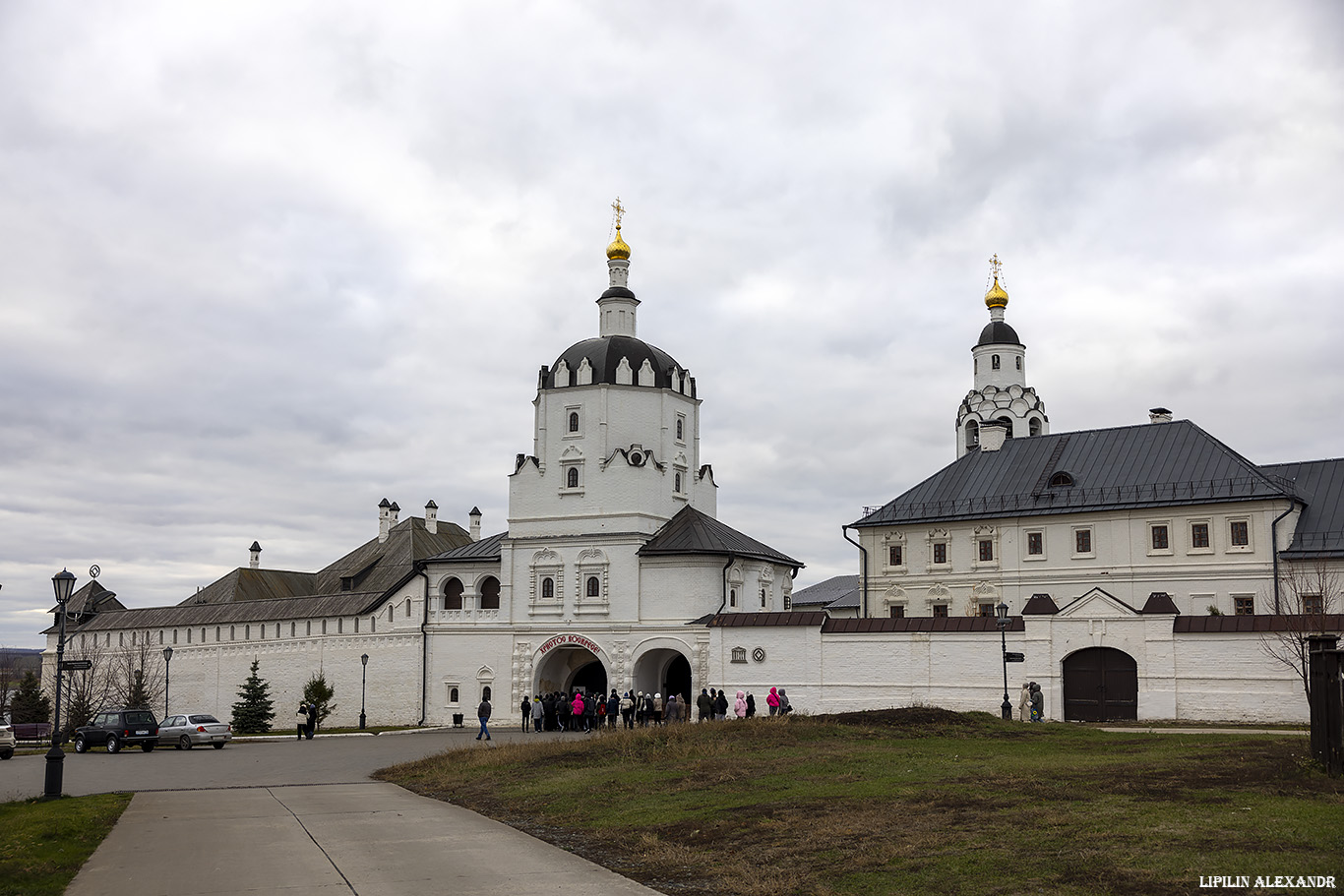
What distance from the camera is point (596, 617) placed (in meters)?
45.7

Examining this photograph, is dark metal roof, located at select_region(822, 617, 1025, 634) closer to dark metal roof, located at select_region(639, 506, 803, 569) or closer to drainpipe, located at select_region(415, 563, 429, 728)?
dark metal roof, located at select_region(639, 506, 803, 569)

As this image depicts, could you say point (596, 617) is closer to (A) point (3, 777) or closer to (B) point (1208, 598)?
(B) point (1208, 598)

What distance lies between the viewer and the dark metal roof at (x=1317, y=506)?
37.6 meters

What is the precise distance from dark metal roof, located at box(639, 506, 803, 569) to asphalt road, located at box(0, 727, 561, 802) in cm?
1001

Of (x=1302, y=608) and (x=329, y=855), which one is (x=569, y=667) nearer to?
(x=1302, y=608)

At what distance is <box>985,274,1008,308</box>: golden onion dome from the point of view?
205 ft

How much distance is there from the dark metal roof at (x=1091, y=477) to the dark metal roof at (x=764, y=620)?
28.5 ft

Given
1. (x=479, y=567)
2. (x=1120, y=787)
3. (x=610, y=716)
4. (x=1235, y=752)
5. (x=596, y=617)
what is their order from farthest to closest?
1. (x=479, y=567)
2. (x=596, y=617)
3. (x=610, y=716)
4. (x=1235, y=752)
5. (x=1120, y=787)

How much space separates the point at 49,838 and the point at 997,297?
183 feet

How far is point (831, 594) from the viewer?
78.1m

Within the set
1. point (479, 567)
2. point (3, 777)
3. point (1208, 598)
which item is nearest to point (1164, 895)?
point (3, 777)

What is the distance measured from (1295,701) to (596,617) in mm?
24101

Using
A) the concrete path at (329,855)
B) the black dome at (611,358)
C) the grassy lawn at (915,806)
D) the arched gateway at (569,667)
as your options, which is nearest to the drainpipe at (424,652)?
the arched gateway at (569,667)

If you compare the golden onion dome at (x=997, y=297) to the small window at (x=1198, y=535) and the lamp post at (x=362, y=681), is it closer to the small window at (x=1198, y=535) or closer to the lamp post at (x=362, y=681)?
the small window at (x=1198, y=535)
